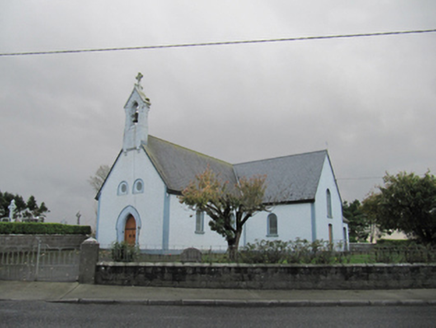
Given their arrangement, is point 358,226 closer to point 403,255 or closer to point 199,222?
point 199,222

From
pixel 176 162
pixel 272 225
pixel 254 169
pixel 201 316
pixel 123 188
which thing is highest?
pixel 254 169

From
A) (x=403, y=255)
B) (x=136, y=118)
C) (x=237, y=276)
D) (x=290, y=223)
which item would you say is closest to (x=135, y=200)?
(x=136, y=118)

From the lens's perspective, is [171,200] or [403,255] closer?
[403,255]

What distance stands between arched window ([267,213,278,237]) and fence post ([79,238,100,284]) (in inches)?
724

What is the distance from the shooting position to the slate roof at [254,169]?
24.9m

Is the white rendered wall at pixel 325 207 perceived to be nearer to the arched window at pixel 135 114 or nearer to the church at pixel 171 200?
the church at pixel 171 200

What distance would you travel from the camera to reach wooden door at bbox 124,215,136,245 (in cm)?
2448

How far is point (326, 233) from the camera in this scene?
2730 cm

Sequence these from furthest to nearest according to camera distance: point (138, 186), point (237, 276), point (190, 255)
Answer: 1. point (138, 186)
2. point (190, 255)
3. point (237, 276)

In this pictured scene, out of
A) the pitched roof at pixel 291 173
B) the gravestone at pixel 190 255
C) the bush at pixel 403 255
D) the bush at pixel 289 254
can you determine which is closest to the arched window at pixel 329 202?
the pitched roof at pixel 291 173

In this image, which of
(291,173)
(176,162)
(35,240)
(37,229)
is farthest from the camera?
(291,173)

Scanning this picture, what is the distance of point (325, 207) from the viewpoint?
28.3m

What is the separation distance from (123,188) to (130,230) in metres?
3.13

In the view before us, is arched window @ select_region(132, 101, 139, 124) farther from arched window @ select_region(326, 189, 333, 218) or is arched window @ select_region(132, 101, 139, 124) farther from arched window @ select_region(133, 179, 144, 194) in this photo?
arched window @ select_region(326, 189, 333, 218)
